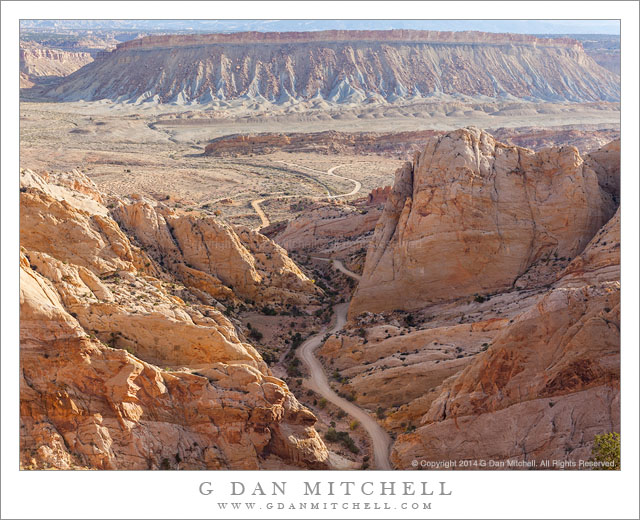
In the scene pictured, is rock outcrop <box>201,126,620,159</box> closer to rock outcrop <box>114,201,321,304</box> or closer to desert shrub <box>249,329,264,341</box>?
rock outcrop <box>114,201,321,304</box>

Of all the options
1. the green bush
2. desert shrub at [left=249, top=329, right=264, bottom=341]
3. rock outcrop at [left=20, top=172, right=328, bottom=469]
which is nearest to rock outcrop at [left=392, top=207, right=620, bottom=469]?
the green bush

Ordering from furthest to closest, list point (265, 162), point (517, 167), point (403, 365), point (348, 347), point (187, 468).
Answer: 1. point (265, 162)
2. point (517, 167)
3. point (348, 347)
4. point (403, 365)
5. point (187, 468)

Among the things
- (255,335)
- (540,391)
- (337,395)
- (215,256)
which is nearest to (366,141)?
(215,256)

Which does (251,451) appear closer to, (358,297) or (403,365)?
(403,365)

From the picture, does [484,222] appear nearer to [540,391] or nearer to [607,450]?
[540,391]

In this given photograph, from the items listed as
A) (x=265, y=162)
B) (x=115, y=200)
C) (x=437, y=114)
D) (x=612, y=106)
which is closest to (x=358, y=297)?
(x=115, y=200)

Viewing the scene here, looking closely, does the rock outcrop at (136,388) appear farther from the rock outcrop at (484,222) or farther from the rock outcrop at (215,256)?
the rock outcrop at (484,222)
